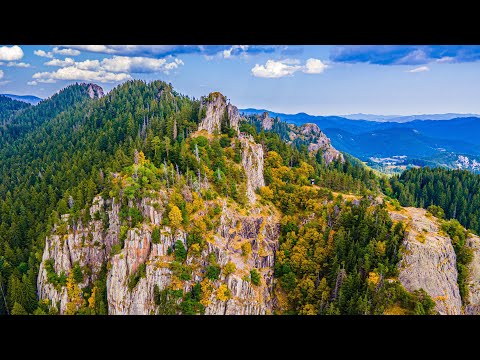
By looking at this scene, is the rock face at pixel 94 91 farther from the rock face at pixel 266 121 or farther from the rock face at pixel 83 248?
the rock face at pixel 83 248

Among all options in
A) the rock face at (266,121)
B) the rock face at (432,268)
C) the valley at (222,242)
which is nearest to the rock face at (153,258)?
the valley at (222,242)

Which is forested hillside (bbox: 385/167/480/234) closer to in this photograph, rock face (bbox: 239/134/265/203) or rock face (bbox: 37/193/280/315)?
rock face (bbox: 239/134/265/203)

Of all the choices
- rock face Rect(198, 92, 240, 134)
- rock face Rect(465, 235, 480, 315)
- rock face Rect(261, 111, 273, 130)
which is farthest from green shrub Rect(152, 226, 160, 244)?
rock face Rect(261, 111, 273, 130)

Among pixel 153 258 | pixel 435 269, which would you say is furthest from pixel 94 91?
pixel 435 269

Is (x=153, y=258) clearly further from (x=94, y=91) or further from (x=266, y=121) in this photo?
(x=94, y=91)
